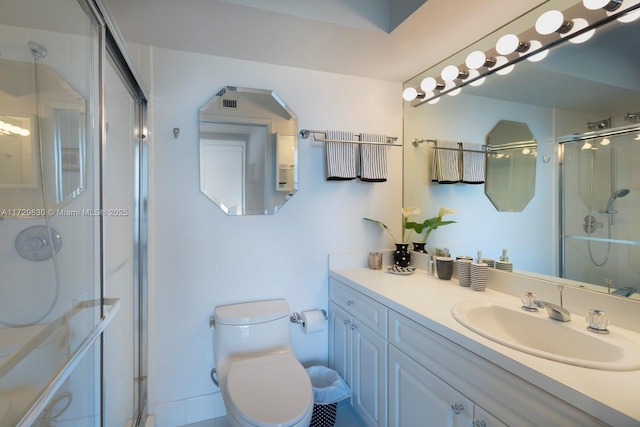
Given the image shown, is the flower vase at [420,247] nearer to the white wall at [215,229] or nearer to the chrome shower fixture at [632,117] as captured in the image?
the white wall at [215,229]

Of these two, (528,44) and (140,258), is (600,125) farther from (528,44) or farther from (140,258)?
(140,258)

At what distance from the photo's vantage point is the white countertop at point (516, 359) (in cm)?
66

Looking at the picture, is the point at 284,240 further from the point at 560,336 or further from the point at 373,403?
the point at 560,336

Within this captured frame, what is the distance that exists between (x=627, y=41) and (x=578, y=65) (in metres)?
0.17

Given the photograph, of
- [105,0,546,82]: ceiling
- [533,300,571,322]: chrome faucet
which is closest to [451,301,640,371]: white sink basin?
[533,300,571,322]: chrome faucet

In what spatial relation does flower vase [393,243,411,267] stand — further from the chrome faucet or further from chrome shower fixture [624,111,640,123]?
chrome shower fixture [624,111,640,123]

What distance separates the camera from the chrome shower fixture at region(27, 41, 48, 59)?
906 mm

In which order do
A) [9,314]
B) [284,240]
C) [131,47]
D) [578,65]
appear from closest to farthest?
[9,314] < [578,65] < [131,47] < [284,240]

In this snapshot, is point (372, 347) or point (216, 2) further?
point (372, 347)

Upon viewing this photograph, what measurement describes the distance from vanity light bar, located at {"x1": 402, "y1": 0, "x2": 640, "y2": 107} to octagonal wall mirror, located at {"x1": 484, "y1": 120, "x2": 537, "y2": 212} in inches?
12.3

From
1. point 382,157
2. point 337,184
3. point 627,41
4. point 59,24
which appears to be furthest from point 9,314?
point 627,41

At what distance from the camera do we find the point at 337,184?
6.81 ft

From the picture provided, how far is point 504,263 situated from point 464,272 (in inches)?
7.7

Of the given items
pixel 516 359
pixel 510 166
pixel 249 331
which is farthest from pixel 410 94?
pixel 249 331
